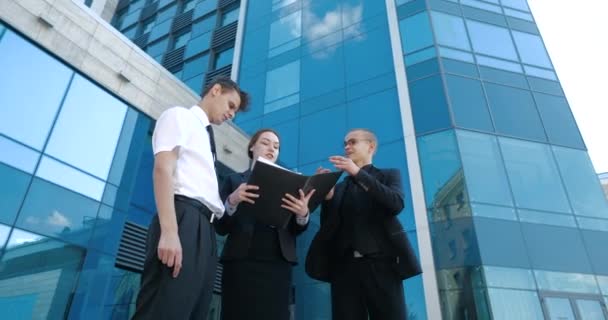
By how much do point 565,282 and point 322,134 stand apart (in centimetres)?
727

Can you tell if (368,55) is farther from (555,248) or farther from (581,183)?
(555,248)

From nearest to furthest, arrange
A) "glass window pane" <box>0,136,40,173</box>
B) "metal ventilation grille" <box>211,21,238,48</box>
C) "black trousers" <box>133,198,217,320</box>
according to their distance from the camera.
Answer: "black trousers" <box>133,198,217,320</box>, "glass window pane" <box>0,136,40,173</box>, "metal ventilation grille" <box>211,21,238,48</box>

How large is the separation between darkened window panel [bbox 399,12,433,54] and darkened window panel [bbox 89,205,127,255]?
31.1ft

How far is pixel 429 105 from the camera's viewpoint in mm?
10500

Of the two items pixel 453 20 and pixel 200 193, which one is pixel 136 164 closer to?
pixel 200 193

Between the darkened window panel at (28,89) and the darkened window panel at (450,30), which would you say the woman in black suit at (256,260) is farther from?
the darkened window panel at (450,30)

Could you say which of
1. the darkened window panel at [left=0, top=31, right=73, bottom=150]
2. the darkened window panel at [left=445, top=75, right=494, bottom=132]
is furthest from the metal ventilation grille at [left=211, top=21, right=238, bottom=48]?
the darkened window panel at [left=0, top=31, right=73, bottom=150]

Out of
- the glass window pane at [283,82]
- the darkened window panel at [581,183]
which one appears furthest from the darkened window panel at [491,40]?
the glass window pane at [283,82]

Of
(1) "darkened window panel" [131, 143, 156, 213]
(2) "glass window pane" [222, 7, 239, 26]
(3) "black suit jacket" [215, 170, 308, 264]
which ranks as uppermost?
(2) "glass window pane" [222, 7, 239, 26]

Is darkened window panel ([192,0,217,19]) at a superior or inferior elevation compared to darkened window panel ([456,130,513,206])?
superior

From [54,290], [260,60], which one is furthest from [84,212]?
[260,60]

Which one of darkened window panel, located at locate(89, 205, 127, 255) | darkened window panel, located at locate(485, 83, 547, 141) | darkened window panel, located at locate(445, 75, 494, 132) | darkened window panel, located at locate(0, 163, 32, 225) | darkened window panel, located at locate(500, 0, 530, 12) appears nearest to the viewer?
darkened window panel, located at locate(0, 163, 32, 225)

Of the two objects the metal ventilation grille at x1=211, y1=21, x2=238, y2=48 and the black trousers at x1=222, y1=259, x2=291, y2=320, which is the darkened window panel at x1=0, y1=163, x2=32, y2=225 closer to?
the black trousers at x1=222, y1=259, x2=291, y2=320

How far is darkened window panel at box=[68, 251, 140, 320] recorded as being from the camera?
22.8 ft
